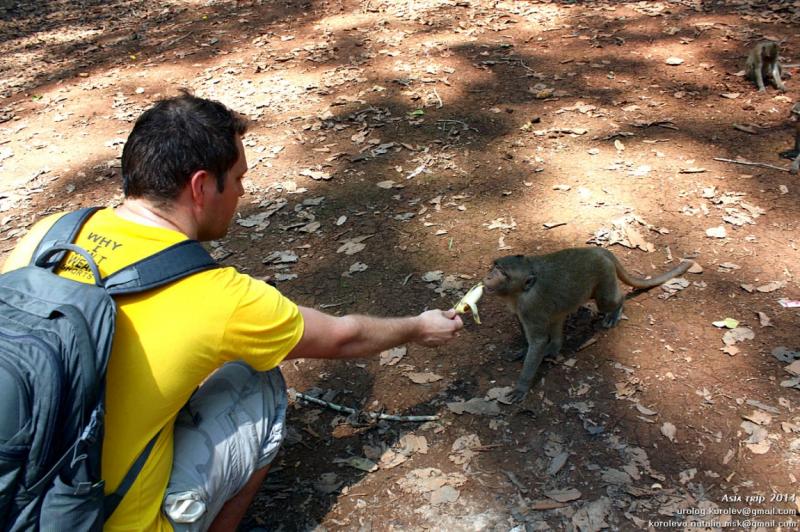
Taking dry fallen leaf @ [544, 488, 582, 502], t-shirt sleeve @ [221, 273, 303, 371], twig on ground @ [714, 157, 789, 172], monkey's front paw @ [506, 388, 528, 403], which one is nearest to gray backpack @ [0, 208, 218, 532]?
t-shirt sleeve @ [221, 273, 303, 371]

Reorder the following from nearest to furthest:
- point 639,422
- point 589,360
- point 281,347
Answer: point 281,347 < point 639,422 < point 589,360

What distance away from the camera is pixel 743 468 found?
154 inches

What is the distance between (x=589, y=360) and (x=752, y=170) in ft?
11.5

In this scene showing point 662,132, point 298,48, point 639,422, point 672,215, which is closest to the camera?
point 639,422

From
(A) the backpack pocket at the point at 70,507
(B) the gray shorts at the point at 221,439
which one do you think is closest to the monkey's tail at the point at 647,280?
(B) the gray shorts at the point at 221,439

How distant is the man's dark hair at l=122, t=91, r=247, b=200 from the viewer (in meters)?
3.07

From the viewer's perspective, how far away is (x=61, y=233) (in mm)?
2979

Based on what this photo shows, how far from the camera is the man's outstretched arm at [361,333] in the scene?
3.23 meters

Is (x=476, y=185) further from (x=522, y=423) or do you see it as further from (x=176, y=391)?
(x=176, y=391)

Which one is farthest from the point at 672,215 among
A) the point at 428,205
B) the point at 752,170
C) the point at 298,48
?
the point at 298,48

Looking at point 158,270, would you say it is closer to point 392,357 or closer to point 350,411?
point 350,411

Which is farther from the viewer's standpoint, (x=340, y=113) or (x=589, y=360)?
(x=340, y=113)

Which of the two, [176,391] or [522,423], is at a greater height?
[176,391]

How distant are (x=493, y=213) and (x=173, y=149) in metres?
4.04
